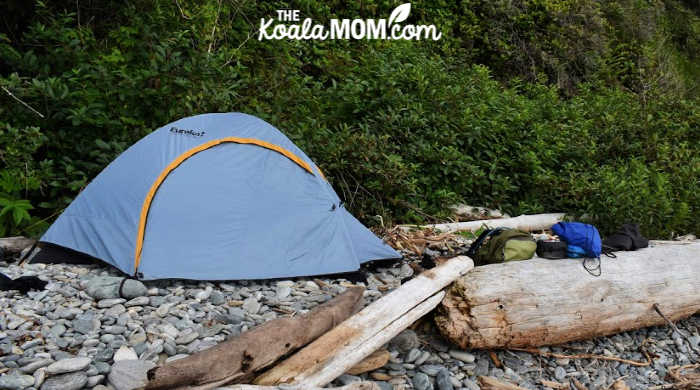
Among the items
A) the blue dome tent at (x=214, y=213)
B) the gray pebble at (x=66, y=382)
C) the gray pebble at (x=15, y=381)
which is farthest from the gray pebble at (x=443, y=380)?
the gray pebble at (x=15, y=381)

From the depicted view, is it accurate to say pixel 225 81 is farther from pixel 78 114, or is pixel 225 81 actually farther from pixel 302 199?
pixel 302 199

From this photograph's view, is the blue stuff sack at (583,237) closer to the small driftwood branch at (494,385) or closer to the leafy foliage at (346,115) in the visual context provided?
the small driftwood branch at (494,385)

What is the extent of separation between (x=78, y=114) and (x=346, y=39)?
19.6 feet

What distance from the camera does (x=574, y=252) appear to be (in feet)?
15.2

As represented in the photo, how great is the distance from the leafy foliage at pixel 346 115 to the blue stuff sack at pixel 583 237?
102 inches

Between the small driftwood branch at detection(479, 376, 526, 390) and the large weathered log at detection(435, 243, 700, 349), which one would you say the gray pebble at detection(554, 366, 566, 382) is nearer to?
the large weathered log at detection(435, 243, 700, 349)

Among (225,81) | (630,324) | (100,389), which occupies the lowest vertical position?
(630,324)

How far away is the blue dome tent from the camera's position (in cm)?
464

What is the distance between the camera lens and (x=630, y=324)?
185 inches

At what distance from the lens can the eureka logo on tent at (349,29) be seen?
980 cm

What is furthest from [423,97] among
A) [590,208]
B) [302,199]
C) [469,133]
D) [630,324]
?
[630,324]

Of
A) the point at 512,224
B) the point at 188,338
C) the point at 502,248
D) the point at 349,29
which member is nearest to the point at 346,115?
the point at 512,224

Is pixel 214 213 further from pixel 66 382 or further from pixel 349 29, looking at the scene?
pixel 349 29

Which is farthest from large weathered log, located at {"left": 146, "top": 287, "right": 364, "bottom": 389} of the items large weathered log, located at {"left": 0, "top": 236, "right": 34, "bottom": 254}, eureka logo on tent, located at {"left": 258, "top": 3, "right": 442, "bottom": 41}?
eureka logo on tent, located at {"left": 258, "top": 3, "right": 442, "bottom": 41}
